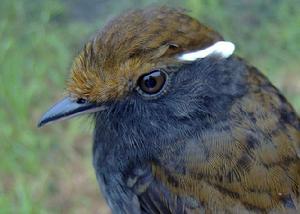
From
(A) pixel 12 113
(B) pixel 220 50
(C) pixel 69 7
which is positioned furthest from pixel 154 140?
(C) pixel 69 7

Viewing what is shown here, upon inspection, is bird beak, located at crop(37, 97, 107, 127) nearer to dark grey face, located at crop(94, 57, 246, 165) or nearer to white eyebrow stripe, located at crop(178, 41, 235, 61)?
dark grey face, located at crop(94, 57, 246, 165)

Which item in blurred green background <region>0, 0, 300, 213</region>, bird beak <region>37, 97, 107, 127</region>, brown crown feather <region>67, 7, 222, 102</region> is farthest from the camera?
blurred green background <region>0, 0, 300, 213</region>

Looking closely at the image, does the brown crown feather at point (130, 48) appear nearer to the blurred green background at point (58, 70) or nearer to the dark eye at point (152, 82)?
the dark eye at point (152, 82)

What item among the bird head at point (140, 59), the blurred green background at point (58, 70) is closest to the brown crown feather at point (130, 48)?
the bird head at point (140, 59)

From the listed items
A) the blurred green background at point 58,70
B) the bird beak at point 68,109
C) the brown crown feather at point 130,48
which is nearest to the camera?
the brown crown feather at point 130,48

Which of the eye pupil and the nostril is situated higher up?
the nostril

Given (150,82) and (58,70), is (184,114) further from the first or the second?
(58,70)

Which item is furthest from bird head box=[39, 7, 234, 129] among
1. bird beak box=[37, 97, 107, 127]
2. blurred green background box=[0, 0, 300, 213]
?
blurred green background box=[0, 0, 300, 213]

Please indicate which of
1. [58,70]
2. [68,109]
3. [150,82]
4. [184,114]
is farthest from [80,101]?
[58,70]
